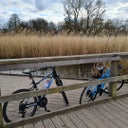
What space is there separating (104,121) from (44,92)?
938mm

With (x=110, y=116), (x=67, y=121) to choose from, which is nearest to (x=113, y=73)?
(x=110, y=116)

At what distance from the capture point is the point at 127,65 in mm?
5414

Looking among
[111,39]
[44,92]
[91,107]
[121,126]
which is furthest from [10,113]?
[111,39]

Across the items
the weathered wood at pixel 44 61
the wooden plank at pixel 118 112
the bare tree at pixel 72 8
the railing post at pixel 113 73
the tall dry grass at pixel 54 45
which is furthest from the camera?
the bare tree at pixel 72 8

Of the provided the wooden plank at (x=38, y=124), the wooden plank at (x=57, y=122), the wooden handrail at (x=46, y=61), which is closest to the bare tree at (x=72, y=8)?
the wooden handrail at (x=46, y=61)

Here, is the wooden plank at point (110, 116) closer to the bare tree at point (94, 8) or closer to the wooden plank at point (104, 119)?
the wooden plank at point (104, 119)

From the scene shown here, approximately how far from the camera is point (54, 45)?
24.7 feet

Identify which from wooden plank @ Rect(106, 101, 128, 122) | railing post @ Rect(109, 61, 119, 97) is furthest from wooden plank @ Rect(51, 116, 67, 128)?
railing post @ Rect(109, 61, 119, 97)

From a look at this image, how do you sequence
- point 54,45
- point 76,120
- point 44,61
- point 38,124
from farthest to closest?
point 54,45 < point 76,120 < point 38,124 < point 44,61

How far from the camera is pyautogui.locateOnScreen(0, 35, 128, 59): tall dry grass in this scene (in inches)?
284

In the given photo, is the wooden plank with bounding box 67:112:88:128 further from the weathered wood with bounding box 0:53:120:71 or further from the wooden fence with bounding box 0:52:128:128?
the weathered wood with bounding box 0:53:120:71

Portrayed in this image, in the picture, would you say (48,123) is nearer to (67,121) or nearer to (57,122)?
(57,122)

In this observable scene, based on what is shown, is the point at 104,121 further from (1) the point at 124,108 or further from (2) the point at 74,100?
(2) the point at 74,100

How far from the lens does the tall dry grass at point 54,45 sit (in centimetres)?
721
